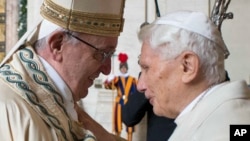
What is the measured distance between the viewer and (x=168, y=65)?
6.25ft

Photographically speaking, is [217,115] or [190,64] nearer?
[217,115]

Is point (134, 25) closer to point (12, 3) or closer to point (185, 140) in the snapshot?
point (12, 3)

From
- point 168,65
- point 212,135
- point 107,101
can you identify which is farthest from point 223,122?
point 107,101

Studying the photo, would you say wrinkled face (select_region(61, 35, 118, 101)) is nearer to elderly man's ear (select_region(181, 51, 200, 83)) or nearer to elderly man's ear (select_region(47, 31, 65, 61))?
elderly man's ear (select_region(47, 31, 65, 61))

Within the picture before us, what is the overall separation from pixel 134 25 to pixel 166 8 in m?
0.32

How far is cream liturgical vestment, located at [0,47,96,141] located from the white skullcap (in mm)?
407

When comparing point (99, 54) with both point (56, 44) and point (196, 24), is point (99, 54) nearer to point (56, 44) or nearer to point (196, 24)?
point (56, 44)

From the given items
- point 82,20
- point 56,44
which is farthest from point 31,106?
point 82,20

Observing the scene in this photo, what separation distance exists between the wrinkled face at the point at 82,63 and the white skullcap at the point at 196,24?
0.62 ft

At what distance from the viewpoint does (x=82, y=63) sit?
190cm

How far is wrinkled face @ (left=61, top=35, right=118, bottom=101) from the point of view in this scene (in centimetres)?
188

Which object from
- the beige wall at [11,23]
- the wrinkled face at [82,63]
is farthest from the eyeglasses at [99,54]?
the beige wall at [11,23]

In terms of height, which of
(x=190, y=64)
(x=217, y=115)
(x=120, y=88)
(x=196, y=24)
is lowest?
(x=120, y=88)

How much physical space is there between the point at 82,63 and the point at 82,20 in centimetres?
13
